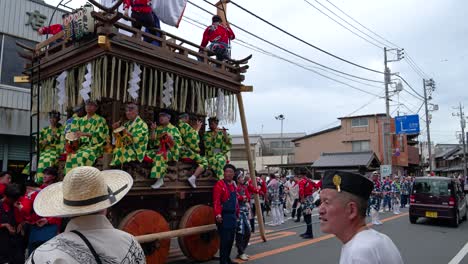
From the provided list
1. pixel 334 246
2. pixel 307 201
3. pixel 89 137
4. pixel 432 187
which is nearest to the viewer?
pixel 89 137

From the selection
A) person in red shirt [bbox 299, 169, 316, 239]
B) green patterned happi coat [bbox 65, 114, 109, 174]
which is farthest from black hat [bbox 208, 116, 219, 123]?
person in red shirt [bbox 299, 169, 316, 239]

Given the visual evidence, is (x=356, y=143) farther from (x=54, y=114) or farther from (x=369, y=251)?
(x=369, y=251)

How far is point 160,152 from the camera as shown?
6.23 metres

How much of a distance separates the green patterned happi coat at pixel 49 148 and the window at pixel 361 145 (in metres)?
32.6

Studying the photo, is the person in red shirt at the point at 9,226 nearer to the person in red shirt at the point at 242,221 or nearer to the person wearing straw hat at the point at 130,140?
the person wearing straw hat at the point at 130,140

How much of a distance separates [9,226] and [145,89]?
2964 millimetres

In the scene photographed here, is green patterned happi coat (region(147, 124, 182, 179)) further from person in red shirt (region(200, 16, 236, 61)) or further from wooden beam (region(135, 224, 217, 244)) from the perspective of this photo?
person in red shirt (region(200, 16, 236, 61))

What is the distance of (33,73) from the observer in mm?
6848

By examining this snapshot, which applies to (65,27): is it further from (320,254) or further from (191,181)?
(320,254)

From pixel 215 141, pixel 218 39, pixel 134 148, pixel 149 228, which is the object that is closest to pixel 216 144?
pixel 215 141

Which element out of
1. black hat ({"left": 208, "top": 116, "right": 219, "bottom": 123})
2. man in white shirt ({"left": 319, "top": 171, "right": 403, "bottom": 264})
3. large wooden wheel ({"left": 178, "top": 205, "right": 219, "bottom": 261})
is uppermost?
black hat ({"left": 208, "top": 116, "right": 219, "bottom": 123})

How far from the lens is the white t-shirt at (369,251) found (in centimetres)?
189

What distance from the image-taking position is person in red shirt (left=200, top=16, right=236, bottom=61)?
798cm

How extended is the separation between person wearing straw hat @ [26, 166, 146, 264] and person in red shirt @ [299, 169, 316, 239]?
338 inches
